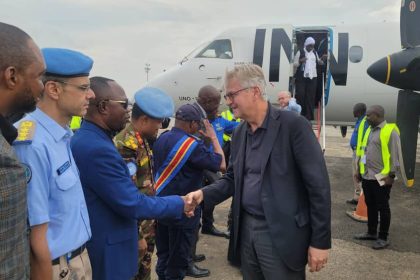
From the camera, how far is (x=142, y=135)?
9.78 feet

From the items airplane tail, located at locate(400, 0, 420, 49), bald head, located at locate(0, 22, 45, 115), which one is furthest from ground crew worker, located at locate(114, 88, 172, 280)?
airplane tail, located at locate(400, 0, 420, 49)

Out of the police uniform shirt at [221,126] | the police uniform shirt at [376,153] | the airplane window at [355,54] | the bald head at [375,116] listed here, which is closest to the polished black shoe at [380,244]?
the police uniform shirt at [376,153]

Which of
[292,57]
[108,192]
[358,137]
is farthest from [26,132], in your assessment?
[292,57]

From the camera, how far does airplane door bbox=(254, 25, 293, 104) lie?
979cm

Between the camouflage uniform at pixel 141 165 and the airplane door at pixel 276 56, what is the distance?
709cm

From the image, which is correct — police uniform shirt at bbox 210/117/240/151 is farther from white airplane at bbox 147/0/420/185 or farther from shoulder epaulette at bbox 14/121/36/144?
shoulder epaulette at bbox 14/121/36/144

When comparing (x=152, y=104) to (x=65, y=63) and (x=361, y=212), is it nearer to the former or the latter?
(x=65, y=63)

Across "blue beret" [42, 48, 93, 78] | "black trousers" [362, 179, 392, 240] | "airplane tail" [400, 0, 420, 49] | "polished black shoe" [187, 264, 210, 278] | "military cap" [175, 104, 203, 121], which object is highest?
"airplane tail" [400, 0, 420, 49]

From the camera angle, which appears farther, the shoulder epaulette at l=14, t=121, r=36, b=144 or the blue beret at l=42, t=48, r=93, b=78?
the blue beret at l=42, t=48, r=93, b=78

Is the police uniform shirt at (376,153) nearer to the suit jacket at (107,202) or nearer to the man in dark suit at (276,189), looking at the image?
the man in dark suit at (276,189)

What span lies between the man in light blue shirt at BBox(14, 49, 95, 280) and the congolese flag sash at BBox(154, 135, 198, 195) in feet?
4.96

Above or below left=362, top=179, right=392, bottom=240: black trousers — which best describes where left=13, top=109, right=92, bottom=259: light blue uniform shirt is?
above

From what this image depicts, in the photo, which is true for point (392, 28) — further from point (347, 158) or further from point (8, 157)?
point (8, 157)

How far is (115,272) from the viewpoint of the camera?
2266 millimetres
